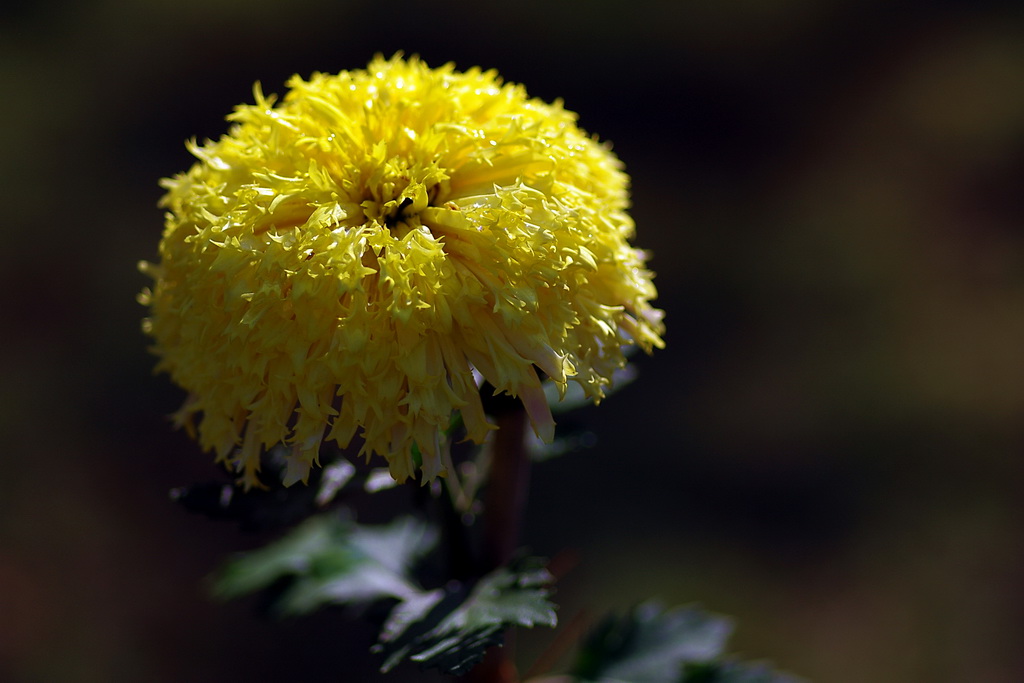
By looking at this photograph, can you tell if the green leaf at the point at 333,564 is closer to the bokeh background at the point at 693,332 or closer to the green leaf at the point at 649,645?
the green leaf at the point at 649,645

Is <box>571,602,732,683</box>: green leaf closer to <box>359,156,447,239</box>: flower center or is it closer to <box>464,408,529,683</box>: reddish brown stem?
<box>464,408,529,683</box>: reddish brown stem

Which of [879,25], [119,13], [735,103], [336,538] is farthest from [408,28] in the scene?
[336,538]

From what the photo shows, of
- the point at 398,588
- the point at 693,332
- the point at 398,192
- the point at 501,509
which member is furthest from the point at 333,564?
the point at 693,332

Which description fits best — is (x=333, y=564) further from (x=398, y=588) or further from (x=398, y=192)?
(x=398, y=192)

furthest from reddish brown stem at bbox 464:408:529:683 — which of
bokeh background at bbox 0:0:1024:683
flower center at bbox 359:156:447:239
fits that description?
bokeh background at bbox 0:0:1024:683

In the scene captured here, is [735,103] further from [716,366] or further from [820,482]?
[820,482]
